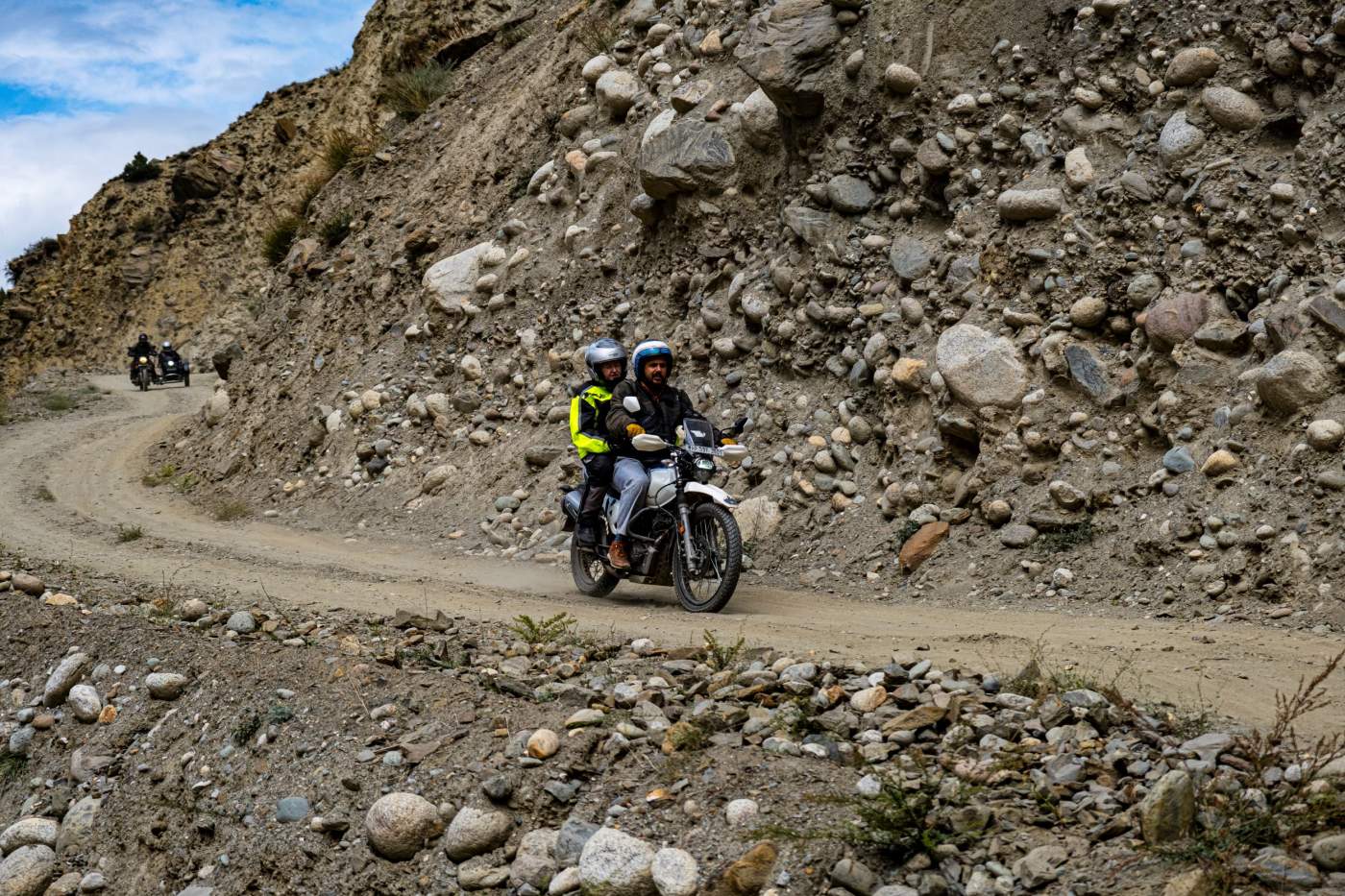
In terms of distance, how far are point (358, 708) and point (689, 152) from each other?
31.6 ft

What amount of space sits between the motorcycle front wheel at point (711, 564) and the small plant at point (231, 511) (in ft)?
30.3

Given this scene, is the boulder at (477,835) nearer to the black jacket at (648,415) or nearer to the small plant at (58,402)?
the black jacket at (648,415)

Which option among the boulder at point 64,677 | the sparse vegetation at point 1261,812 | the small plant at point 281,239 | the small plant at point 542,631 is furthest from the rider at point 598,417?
the small plant at point 281,239

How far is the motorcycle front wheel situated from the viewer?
9852 millimetres

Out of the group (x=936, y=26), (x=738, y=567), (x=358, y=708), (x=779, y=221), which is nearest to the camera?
(x=358, y=708)

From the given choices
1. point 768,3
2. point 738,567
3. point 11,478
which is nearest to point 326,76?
point 11,478

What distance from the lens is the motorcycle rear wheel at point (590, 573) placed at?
11.3m

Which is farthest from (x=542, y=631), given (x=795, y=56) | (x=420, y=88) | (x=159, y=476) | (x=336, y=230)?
(x=420, y=88)

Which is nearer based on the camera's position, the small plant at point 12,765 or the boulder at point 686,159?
the small plant at point 12,765

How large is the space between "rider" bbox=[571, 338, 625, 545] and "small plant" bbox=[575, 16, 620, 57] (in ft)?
30.2

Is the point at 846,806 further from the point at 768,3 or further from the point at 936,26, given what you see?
the point at 768,3

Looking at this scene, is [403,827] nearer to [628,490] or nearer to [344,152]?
[628,490]

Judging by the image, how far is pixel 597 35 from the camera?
19266 mm

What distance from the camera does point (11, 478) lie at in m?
20.6
